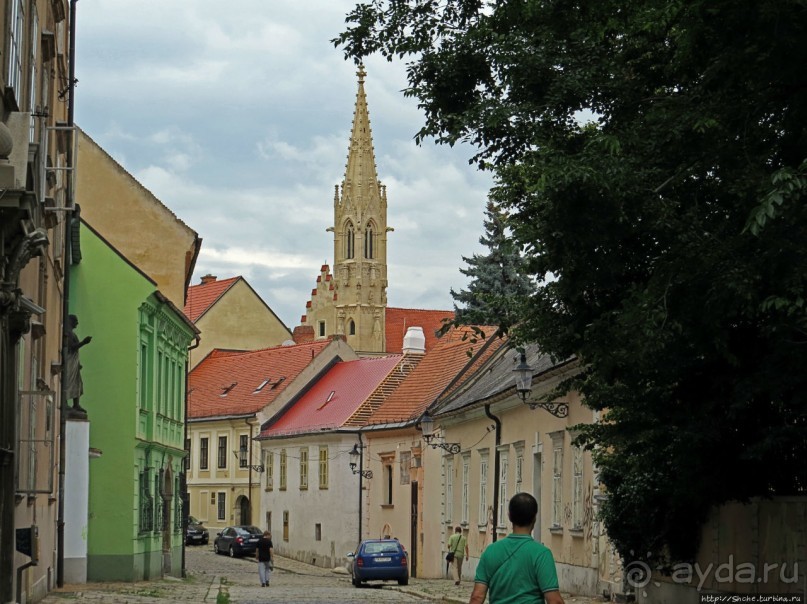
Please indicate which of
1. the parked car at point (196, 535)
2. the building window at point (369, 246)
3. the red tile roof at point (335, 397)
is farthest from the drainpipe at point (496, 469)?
the building window at point (369, 246)

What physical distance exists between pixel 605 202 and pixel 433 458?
3182cm

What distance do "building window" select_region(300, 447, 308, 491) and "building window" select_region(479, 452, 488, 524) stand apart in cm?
2158

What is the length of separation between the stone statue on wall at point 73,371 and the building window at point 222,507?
131 ft

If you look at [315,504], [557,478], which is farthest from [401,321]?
[557,478]

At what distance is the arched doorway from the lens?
2768 inches

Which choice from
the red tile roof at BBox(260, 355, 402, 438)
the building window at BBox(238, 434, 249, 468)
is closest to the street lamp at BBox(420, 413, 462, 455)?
the red tile roof at BBox(260, 355, 402, 438)

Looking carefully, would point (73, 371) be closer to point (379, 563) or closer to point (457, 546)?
point (457, 546)

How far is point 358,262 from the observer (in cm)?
13812

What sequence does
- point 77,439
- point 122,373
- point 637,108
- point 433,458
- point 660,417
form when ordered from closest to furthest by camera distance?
point 637,108
point 660,417
point 77,439
point 122,373
point 433,458

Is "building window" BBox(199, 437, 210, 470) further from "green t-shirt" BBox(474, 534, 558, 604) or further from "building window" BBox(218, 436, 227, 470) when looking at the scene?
"green t-shirt" BBox(474, 534, 558, 604)

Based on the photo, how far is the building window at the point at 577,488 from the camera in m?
30.0

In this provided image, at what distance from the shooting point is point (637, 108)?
17109 mm

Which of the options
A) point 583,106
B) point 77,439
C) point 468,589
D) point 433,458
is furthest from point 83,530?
point 583,106

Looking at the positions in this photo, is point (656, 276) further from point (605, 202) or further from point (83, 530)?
point (83, 530)
